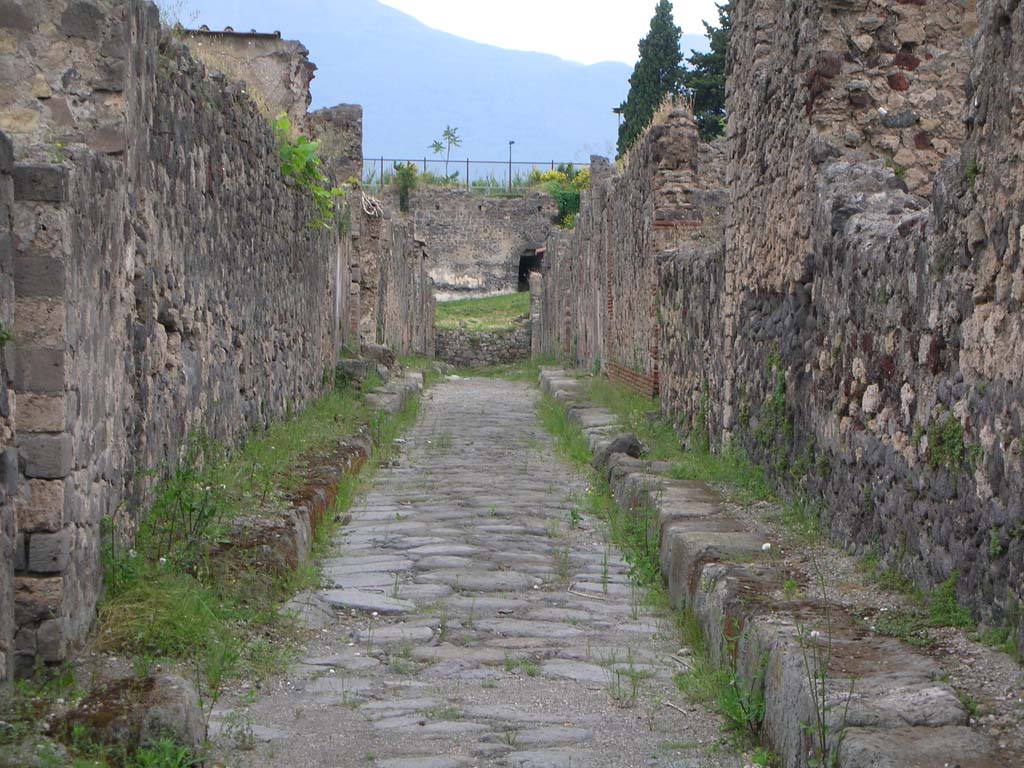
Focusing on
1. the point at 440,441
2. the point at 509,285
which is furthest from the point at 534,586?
the point at 509,285

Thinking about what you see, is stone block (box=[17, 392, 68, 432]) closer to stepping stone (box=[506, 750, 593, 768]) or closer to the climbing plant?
stepping stone (box=[506, 750, 593, 768])

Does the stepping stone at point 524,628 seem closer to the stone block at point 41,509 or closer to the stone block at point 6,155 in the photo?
the stone block at point 41,509

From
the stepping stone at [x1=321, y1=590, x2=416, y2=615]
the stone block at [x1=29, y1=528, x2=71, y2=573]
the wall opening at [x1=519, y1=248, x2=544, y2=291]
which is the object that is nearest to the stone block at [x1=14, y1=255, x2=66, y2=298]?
the stone block at [x1=29, y1=528, x2=71, y2=573]

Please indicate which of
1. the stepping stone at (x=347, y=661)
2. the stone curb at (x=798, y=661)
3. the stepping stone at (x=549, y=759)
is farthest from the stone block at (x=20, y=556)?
the stone curb at (x=798, y=661)

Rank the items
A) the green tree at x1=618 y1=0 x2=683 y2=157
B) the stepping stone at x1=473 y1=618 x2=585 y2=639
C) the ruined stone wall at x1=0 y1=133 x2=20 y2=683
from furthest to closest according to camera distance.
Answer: the green tree at x1=618 y1=0 x2=683 y2=157 < the stepping stone at x1=473 y1=618 x2=585 y2=639 < the ruined stone wall at x1=0 y1=133 x2=20 y2=683

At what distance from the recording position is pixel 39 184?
12.7 ft

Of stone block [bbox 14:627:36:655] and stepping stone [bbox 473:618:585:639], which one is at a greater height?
stone block [bbox 14:627:36:655]

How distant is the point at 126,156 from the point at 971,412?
3239 millimetres

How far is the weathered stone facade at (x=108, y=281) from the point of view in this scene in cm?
384

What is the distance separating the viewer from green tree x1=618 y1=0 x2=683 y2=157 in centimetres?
3919

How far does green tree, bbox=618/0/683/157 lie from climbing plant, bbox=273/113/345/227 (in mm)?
27045

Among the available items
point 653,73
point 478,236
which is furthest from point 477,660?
point 478,236

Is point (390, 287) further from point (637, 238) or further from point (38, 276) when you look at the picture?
point (38, 276)

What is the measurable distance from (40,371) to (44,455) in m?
0.25
